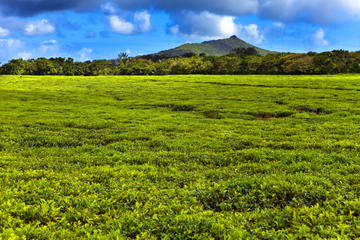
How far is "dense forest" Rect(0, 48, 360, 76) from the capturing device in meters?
90.0

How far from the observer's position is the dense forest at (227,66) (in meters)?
90.0

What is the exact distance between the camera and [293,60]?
315 feet

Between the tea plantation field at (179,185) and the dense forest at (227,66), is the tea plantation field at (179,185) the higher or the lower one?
the lower one

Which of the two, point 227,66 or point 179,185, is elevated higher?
point 227,66

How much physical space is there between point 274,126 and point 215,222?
16282 millimetres

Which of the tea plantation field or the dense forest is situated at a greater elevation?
the dense forest

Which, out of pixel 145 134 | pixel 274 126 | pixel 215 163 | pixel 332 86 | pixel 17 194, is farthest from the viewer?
pixel 332 86

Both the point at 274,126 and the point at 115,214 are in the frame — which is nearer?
the point at 115,214

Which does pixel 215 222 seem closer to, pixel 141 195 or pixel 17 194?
pixel 141 195

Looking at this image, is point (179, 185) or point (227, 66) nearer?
point (179, 185)

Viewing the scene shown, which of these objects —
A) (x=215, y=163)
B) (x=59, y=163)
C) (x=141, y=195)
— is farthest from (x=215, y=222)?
(x=59, y=163)

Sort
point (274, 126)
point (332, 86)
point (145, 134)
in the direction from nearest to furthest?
1. point (145, 134)
2. point (274, 126)
3. point (332, 86)

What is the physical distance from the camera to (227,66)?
116 meters

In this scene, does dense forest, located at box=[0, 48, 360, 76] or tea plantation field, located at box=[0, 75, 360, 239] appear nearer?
tea plantation field, located at box=[0, 75, 360, 239]
